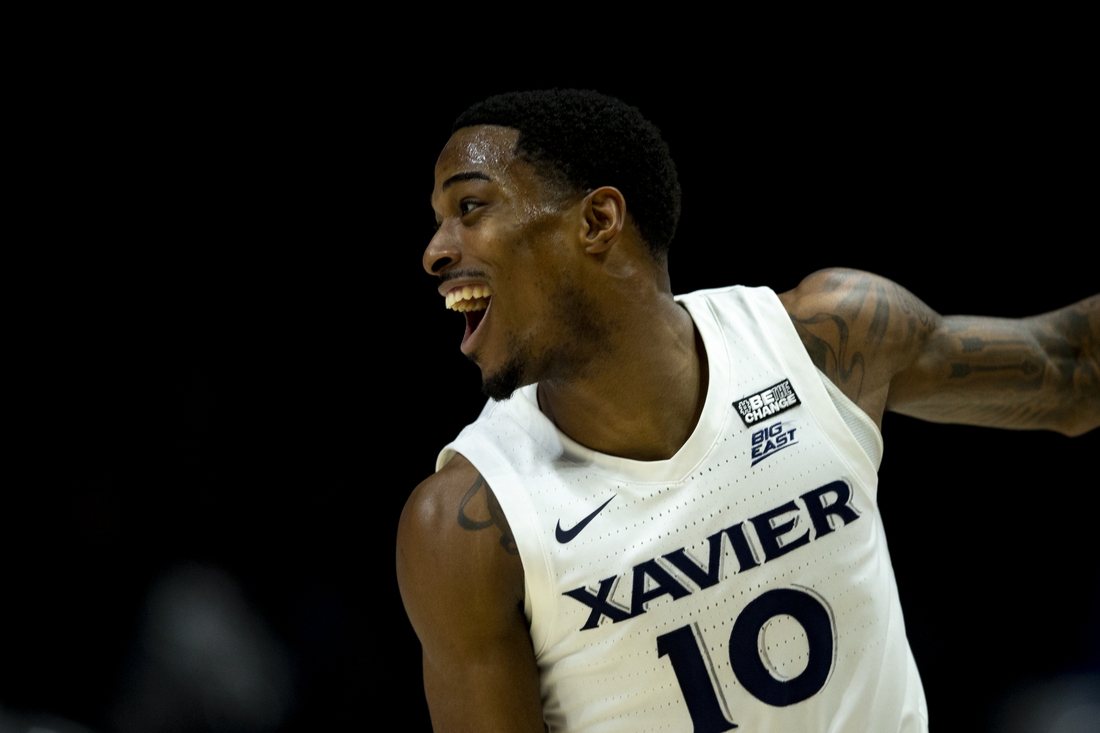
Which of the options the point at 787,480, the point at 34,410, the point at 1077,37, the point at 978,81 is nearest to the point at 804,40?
the point at 978,81

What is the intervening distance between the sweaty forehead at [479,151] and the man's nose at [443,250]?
0.09 metres

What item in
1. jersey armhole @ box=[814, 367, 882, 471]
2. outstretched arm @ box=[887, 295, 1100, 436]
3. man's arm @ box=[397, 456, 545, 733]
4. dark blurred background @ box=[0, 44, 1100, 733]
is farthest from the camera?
dark blurred background @ box=[0, 44, 1100, 733]

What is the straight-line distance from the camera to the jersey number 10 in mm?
1536

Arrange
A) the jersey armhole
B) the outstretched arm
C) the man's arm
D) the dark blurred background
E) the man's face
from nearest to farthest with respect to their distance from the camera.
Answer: the man's arm → the man's face → the jersey armhole → the outstretched arm → the dark blurred background

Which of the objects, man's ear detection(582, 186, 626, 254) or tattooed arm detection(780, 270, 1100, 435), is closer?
man's ear detection(582, 186, 626, 254)

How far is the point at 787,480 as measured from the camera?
163cm

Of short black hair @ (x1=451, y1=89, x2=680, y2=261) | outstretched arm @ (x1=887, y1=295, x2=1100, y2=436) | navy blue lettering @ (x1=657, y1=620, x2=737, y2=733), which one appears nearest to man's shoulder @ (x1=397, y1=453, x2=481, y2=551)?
navy blue lettering @ (x1=657, y1=620, x2=737, y2=733)

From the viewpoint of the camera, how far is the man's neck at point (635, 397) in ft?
5.43

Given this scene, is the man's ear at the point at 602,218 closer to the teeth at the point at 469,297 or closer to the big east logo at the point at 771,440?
the teeth at the point at 469,297

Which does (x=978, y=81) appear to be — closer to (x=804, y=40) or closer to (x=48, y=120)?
(x=804, y=40)

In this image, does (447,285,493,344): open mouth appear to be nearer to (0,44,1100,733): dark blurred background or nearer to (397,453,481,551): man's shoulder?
(397,453,481,551): man's shoulder

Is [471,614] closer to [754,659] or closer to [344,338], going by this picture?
[754,659]

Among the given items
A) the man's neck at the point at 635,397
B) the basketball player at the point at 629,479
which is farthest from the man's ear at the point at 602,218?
the man's neck at the point at 635,397

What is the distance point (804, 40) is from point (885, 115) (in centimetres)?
35
